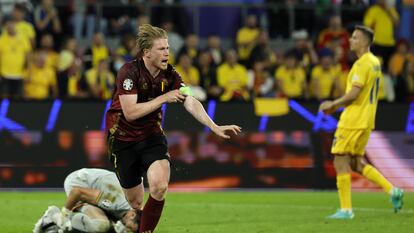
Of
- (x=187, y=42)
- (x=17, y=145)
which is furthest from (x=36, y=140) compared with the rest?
(x=187, y=42)

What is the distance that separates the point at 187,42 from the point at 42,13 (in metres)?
3.08

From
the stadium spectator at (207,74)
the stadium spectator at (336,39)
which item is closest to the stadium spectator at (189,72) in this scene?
the stadium spectator at (207,74)

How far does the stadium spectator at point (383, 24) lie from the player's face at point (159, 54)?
12505mm

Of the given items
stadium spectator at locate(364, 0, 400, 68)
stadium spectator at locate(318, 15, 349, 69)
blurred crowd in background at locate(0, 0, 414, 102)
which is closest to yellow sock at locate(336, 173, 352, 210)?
blurred crowd in background at locate(0, 0, 414, 102)

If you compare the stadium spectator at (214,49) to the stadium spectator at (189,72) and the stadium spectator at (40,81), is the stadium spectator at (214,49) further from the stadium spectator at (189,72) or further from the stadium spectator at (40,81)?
the stadium spectator at (40,81)

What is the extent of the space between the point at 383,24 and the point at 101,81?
6.25 m

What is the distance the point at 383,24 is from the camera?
21.7 meters

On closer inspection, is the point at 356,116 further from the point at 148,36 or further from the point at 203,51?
the point at 203,51

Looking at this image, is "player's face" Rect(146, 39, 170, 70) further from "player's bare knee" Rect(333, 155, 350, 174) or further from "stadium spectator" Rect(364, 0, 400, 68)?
"stadium spectator" Rect(364, 0, 400, 68)

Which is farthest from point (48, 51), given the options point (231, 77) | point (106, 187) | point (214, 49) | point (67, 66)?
point (106, 187)

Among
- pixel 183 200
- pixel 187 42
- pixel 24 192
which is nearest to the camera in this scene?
pixel 183 200

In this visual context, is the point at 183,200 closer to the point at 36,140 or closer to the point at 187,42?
the point at 36,140

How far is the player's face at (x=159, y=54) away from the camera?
963 centimetres

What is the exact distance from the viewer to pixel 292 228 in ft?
37.8
